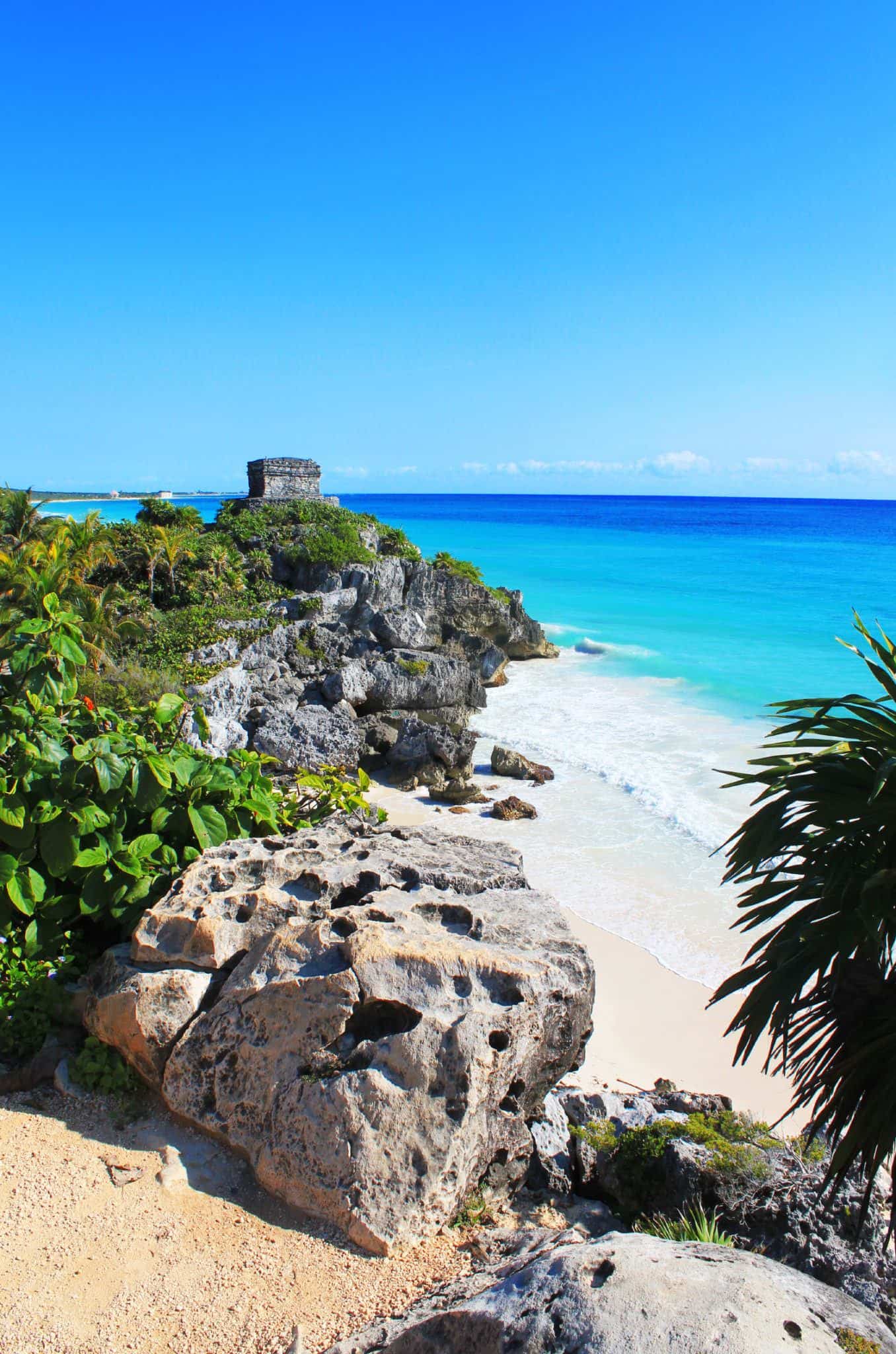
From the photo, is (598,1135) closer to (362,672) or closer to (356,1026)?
(356,1026)

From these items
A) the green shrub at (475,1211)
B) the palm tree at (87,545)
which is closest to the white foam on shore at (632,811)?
the green shrub at (475,1211)

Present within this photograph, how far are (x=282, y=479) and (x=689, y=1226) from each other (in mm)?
28887

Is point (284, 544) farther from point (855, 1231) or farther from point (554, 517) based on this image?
point (554, 517)

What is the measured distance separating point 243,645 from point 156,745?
14.0 m

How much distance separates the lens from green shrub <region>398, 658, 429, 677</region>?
19.4 m

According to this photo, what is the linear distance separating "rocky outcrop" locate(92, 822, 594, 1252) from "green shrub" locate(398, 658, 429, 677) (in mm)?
14187

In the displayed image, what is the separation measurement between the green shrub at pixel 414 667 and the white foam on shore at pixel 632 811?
6.79 feet

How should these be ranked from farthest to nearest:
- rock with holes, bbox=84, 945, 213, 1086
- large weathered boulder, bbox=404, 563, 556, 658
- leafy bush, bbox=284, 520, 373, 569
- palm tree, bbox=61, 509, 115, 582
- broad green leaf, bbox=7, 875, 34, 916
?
large weathered boulder, bbox=404, 563, 556, 658, leafy bush, bbox=284, 520, 373, 569, palm tree, bbox=61, 509, 115, 582, broad green leaf, bbox=7, 875, 34, 916, rock with holes, bbox=84, 945, 213, 1086

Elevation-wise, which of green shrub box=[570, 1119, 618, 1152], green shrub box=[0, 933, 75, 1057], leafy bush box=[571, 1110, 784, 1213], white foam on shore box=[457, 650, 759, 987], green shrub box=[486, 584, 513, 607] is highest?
green shrub box=[486, 584, 513, 607]

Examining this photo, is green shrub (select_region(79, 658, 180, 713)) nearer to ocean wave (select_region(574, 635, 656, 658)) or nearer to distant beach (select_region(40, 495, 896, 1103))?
distant beach (select_region(40, 495, 896, 1103))

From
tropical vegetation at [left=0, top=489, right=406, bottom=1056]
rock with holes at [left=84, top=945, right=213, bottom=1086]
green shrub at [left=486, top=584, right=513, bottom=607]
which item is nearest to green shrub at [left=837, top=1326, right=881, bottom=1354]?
rock with holes at [left=84, top=945, right=213, bottom=1086]

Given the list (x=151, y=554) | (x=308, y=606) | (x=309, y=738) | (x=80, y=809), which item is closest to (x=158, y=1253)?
(x=80, y=809)

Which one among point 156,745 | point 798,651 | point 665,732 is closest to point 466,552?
point 798,651

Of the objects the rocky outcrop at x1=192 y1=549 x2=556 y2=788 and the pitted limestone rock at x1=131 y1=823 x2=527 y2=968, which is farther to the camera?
the rocky outcrop at x1=192 y1=549 x2=556 y2=788
